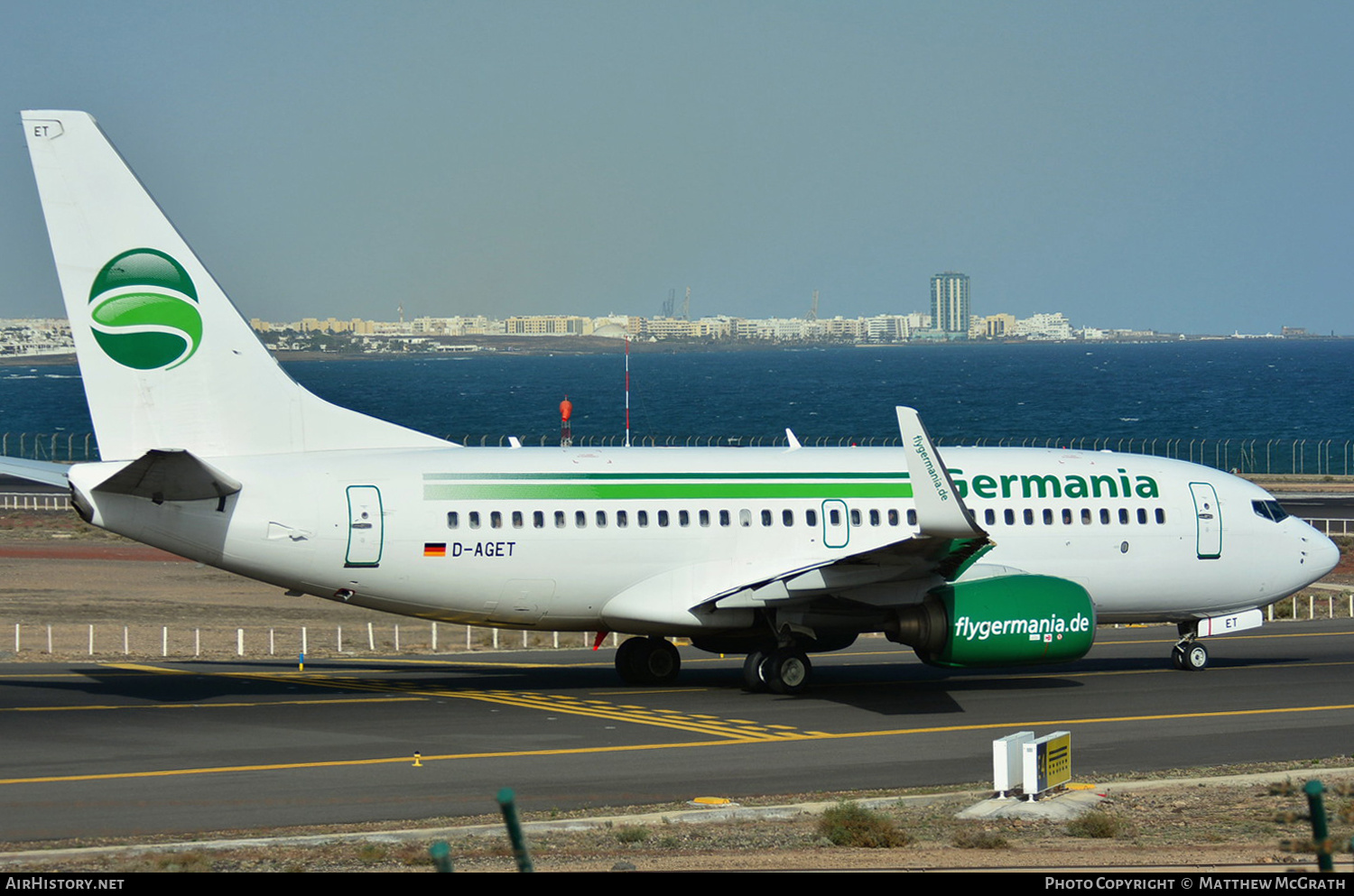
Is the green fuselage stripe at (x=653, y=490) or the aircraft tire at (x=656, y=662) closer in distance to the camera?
the green fuselage stripe at (x=653, y=490)

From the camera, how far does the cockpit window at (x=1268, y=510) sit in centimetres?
3000

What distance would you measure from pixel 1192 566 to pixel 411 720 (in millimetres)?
15016

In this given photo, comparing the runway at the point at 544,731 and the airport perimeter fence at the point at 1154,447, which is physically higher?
the airport perimeter fence at the point at 1154,447

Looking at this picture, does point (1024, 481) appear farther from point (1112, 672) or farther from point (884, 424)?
point (884, 424)

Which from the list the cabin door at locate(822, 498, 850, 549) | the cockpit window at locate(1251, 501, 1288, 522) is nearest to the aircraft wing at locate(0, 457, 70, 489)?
the cabin door at locate(822, 498, 850, 549)

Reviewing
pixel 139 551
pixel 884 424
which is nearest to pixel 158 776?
pixel 139 551

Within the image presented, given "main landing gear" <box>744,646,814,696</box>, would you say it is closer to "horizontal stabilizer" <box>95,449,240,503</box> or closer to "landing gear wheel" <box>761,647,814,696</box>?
"landing gear wheel" <box>761,647,814,696</box>

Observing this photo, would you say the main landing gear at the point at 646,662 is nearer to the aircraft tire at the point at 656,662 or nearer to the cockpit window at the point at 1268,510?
the aircraft tire at the point at 656,662

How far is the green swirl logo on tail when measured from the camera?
23.5 metres

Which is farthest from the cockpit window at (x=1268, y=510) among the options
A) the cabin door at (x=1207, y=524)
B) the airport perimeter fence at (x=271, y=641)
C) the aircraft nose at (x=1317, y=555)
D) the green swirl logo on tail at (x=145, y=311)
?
the green swirl logo on tail at (x=145, y=311)

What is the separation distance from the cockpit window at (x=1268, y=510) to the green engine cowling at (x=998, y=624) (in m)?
6.75

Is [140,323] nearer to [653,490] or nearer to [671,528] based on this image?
[653,490]

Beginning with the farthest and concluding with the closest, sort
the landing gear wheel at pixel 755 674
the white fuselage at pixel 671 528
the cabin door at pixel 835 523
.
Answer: the cabin door at pixel 835 523
the landing gear wheel at pixel 755 674
the white fuselage at pixel 671 528

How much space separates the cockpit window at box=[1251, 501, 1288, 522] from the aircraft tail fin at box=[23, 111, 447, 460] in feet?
59.9
